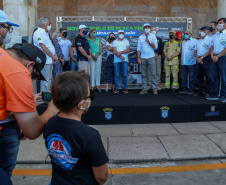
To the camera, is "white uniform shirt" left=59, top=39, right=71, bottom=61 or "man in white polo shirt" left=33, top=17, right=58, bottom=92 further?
"white uniform shirt" left=59, top=39, right=71, bottom=61

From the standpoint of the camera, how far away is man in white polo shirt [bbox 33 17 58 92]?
579cm

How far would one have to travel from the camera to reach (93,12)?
38.3 feet

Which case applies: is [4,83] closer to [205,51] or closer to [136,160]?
[136,160]

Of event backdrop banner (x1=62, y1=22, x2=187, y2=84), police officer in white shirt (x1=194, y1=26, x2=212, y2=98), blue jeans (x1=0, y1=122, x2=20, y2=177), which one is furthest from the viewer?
event backdrop banner (x1=62, y1=22, x2=187, y2=84)

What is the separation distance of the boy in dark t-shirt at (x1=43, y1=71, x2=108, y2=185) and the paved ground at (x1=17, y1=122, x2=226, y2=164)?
2.17 metres

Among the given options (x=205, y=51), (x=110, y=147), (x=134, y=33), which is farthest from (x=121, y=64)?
(x=110, y=147)

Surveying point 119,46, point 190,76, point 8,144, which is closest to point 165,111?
point 190,76

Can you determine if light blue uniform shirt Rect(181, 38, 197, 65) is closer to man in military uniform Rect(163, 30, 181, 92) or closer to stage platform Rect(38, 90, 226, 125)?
man in military uniform Rect(163, 30, 181, 92)

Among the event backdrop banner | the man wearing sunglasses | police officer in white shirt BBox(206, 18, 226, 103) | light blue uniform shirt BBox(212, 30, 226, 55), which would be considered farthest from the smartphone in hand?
the event backdrop banner

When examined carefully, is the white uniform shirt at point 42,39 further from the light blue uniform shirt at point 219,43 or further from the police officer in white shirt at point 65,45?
the light blue uniform shirt at point 219,43

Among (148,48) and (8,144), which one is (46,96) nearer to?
(8,144)

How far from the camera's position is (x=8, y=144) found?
1.79 meters

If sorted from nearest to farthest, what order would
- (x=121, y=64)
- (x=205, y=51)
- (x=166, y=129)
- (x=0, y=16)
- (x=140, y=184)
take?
(x=0, y=16) → (x=140, y=184) → (x=166, y=129) → (x=205, y=51) → (x=121, y=64)

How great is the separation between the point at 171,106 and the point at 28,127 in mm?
4446
